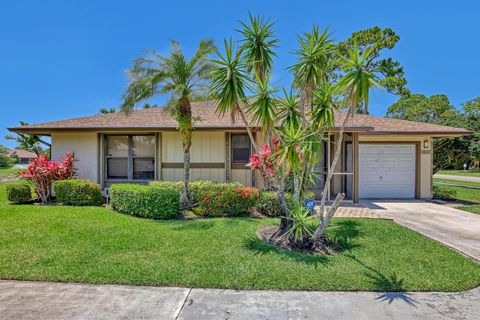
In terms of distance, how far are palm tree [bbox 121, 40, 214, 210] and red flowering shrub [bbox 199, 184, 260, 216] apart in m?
1.10

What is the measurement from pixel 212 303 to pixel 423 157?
12520mm

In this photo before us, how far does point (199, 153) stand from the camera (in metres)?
11.1

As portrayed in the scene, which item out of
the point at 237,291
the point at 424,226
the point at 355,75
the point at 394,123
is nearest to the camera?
the point at 237,291

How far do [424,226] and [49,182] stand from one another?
42.0 feet

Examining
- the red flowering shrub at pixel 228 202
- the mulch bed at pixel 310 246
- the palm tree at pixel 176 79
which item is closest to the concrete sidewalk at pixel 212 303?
the mulch bed at pixel 310 246

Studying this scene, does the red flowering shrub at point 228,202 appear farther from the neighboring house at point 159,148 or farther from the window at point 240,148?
the window at point 240,148

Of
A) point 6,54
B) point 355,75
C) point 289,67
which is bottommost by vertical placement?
point 355,75

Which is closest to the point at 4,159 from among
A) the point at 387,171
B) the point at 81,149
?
the point at 81,149

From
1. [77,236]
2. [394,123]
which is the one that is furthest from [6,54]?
[394,123]

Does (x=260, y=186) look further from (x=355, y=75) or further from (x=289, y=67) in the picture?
(x=355, y=75)

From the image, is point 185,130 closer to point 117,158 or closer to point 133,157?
point 133,157

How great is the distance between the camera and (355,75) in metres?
4.75

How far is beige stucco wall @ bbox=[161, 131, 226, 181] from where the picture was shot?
11.1 meters

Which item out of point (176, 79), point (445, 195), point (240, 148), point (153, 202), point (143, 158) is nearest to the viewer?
point (153, 202)
